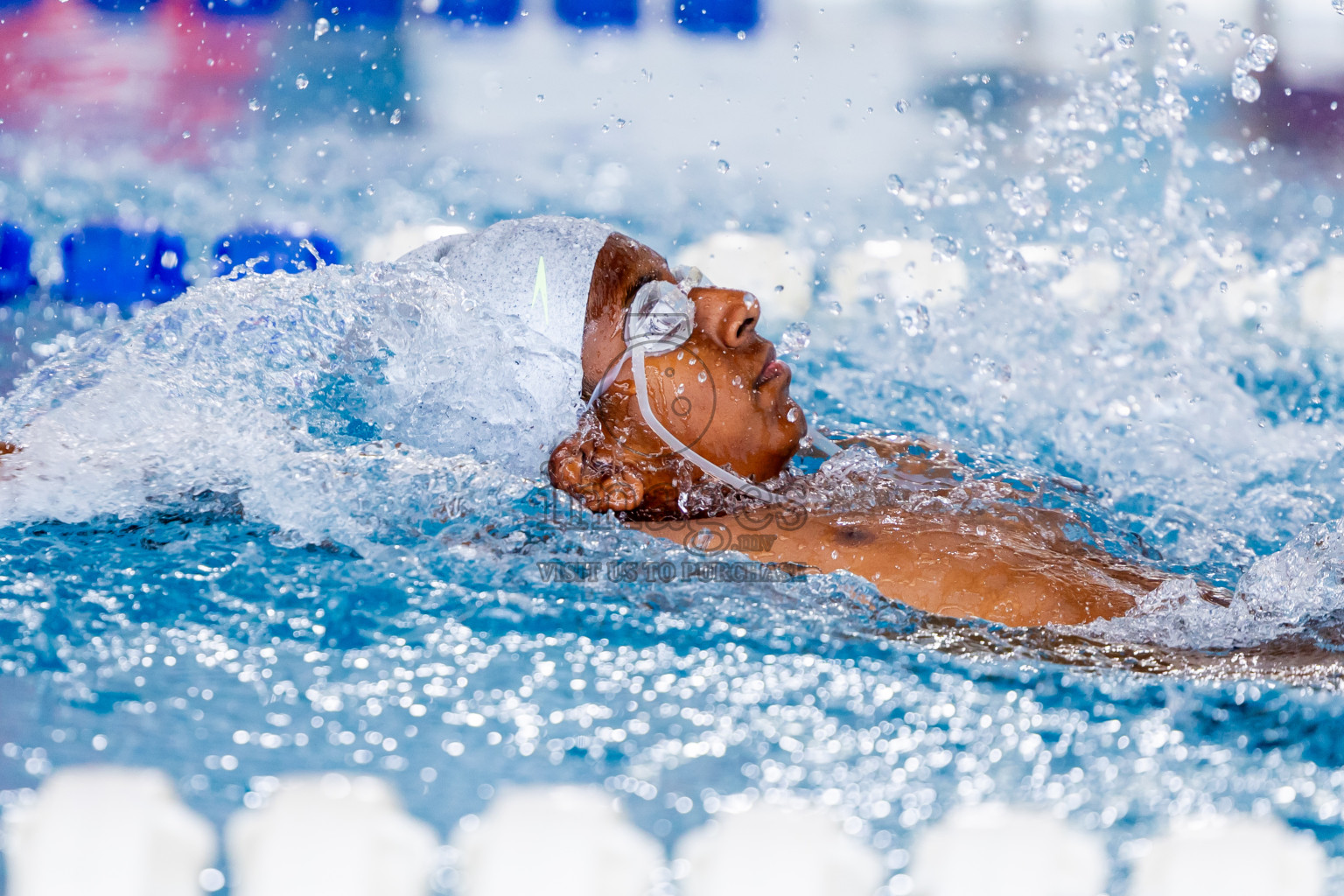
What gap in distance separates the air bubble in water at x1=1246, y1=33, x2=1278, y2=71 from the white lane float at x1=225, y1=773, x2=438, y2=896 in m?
4.57

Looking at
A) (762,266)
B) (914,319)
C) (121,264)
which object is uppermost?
(762,266)

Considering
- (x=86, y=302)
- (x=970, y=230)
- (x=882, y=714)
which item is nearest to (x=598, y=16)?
(x=970, y=230)

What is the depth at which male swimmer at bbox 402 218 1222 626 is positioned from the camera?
4.62 ft

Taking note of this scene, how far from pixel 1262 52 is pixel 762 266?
7.89ft

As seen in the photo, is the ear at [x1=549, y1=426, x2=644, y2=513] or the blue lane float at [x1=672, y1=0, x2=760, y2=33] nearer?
the ear at [x1=549, y1=426, x2=644, y2=513]

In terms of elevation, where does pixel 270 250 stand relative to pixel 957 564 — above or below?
above

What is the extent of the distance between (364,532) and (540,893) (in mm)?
473

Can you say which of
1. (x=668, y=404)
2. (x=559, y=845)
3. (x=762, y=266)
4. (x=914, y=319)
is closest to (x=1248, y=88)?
(x=762, y=266)

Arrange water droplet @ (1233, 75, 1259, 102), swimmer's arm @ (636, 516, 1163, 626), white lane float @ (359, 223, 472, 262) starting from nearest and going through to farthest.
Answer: swimmer's arm @ (636, 516, 1163, 626), white lane float @ (359, 223, 472, 262), water droplet @ (1233, 75, 1259, 102)

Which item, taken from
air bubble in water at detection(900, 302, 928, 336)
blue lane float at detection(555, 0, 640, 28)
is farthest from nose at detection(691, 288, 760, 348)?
blue lane float at detection(555, 0, 640, 28)

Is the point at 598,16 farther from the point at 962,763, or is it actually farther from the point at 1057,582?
the point at 962,763

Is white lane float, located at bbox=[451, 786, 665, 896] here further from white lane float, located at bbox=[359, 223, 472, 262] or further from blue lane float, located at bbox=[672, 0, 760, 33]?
blue lane float, located at bbox=[672, 0, 760, 33]

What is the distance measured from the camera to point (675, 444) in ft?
4.67

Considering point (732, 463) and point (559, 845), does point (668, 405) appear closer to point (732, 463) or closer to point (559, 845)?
point (732, 463)
